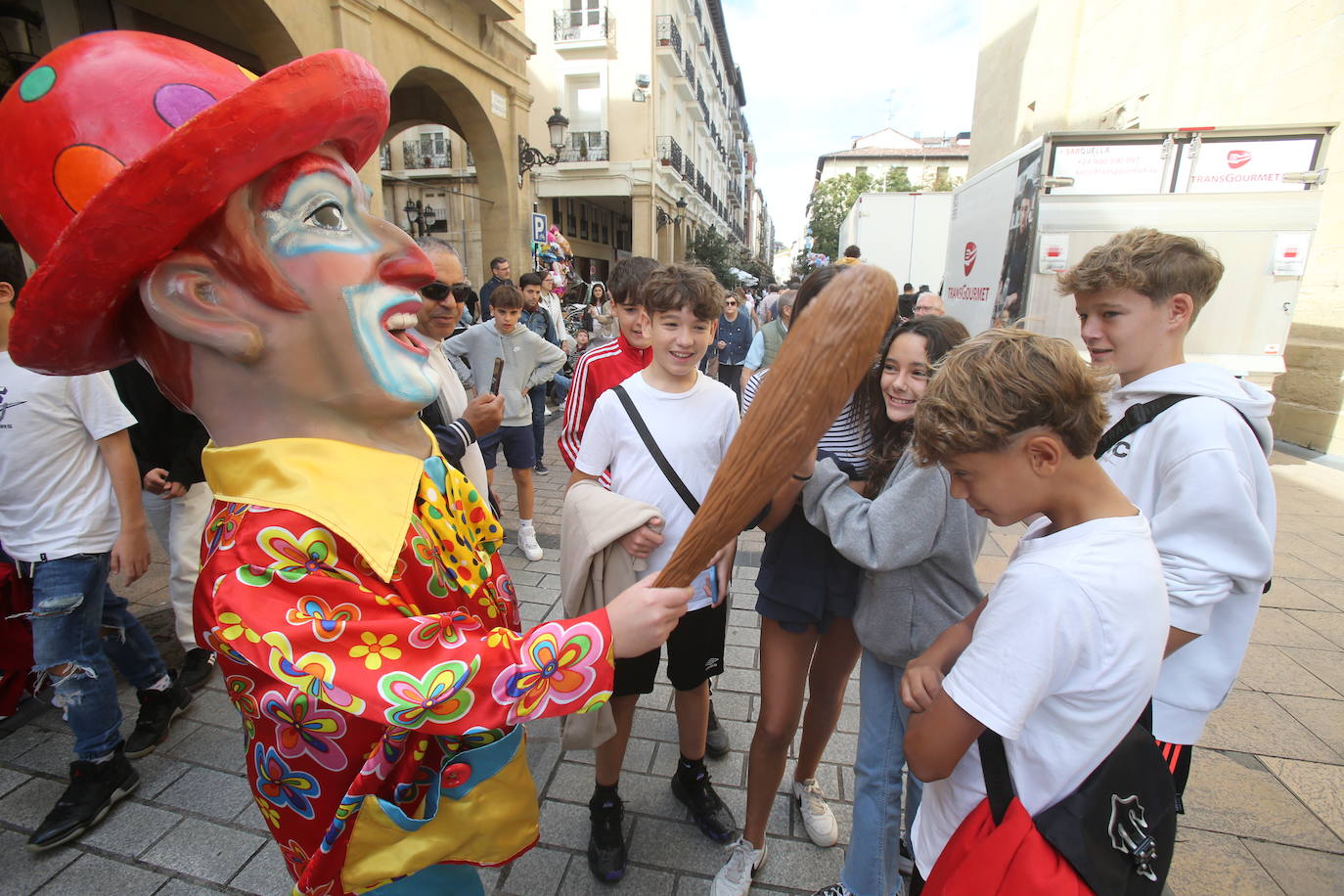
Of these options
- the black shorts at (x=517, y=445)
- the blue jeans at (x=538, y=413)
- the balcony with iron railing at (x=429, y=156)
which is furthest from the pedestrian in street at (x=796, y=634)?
the balcony with iron railing at (x=429, y=156)

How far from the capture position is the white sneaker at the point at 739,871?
1875 millimetres

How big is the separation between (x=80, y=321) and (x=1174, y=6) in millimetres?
13143

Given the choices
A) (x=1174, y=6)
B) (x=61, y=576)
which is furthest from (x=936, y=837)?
(x=1174, y=6)

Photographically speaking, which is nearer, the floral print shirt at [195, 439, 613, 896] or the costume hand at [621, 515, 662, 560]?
the floral print shirt at [195, 439, 613, 896]

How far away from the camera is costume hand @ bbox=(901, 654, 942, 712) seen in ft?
3.95

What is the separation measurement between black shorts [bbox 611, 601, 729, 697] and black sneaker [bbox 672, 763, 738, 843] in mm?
344

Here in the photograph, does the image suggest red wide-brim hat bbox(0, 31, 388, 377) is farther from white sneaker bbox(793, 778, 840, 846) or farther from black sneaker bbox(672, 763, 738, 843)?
white sneaker bbox(793, 778, 840, 846)

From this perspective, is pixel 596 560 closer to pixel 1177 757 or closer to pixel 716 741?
pixel 716 741

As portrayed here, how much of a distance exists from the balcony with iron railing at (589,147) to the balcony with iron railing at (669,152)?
1.88 metres

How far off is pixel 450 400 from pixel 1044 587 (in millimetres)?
2296

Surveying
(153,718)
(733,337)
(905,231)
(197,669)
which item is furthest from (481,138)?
(153,718)

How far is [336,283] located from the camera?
106 centimetres

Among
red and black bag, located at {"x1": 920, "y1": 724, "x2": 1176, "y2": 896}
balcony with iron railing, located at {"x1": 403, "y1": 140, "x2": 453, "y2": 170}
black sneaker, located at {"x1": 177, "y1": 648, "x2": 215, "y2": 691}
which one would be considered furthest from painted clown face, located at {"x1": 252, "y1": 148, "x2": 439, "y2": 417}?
balcony with iron railing, located at {"x1": 403, "y1": 140, "x2": 453, "y2": 170}

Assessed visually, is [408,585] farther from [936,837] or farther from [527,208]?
[527,208]
